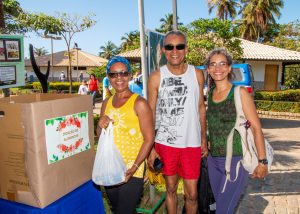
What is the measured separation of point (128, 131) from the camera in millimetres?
2193

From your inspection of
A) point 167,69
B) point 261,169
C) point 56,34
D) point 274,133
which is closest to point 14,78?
point 167,69

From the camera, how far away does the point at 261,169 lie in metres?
2.30

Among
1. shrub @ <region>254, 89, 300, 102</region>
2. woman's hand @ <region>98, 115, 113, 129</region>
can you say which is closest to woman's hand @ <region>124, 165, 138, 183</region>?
woman's hand @ <region>98, 115, 113, 129</region>

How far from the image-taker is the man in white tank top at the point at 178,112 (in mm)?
2586

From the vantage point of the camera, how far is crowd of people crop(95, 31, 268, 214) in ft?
7.21

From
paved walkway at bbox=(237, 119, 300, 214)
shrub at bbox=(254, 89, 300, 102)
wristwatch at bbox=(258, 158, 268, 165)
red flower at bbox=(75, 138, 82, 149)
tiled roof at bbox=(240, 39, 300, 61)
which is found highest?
tiled roof at bbox=(240, 39, 300, 61)

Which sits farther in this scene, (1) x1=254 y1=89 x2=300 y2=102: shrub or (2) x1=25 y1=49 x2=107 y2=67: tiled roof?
(2) x1=25 y1=49 x2=107 y2=67: tiled roof

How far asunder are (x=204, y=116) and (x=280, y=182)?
2857mm

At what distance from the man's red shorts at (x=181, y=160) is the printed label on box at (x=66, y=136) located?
0.76 metres

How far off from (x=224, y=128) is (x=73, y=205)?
1.31 metres

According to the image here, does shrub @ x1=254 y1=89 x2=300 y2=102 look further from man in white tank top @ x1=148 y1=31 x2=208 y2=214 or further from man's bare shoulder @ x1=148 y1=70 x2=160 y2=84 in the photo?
man's bare shoulder @ x1=148 y1=70 x2=160 y2=84

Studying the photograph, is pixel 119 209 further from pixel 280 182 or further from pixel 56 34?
pixel 56 34

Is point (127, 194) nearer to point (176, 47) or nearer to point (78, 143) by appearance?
point (78, 143)

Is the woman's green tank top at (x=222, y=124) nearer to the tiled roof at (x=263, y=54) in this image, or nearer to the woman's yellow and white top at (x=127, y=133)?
the woman's yellow and white top at (x=127, y=133)
